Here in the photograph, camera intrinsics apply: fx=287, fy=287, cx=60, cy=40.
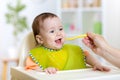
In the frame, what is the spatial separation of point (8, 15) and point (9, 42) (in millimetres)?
364

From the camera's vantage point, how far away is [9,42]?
12.6ft

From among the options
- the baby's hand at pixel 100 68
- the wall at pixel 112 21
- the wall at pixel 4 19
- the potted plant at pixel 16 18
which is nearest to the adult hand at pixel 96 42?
the baby's hand at pixel 100 68

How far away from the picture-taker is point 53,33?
4.42ft

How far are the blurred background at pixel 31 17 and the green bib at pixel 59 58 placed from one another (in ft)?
6.65

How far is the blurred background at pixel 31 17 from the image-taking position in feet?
11.6

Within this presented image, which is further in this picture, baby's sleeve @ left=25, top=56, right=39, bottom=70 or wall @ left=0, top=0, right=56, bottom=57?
wall @ left=0, top=0, right=56, bottom=57

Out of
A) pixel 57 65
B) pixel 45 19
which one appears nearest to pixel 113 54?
pixel 57 65

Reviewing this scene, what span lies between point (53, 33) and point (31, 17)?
8.65 feet

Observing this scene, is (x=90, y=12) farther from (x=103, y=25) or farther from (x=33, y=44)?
(x=33, y=44)

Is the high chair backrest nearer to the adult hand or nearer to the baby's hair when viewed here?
the baby's hair

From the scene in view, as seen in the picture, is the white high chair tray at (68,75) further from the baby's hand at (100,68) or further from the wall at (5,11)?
the wall at (5,11)

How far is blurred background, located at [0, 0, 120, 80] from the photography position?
3.53m

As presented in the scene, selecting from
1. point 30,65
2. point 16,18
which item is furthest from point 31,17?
point 30,65

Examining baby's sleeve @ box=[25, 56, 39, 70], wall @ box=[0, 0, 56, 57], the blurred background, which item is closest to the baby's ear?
baby's sleeve @ box=[25, 56, 39, 70]
